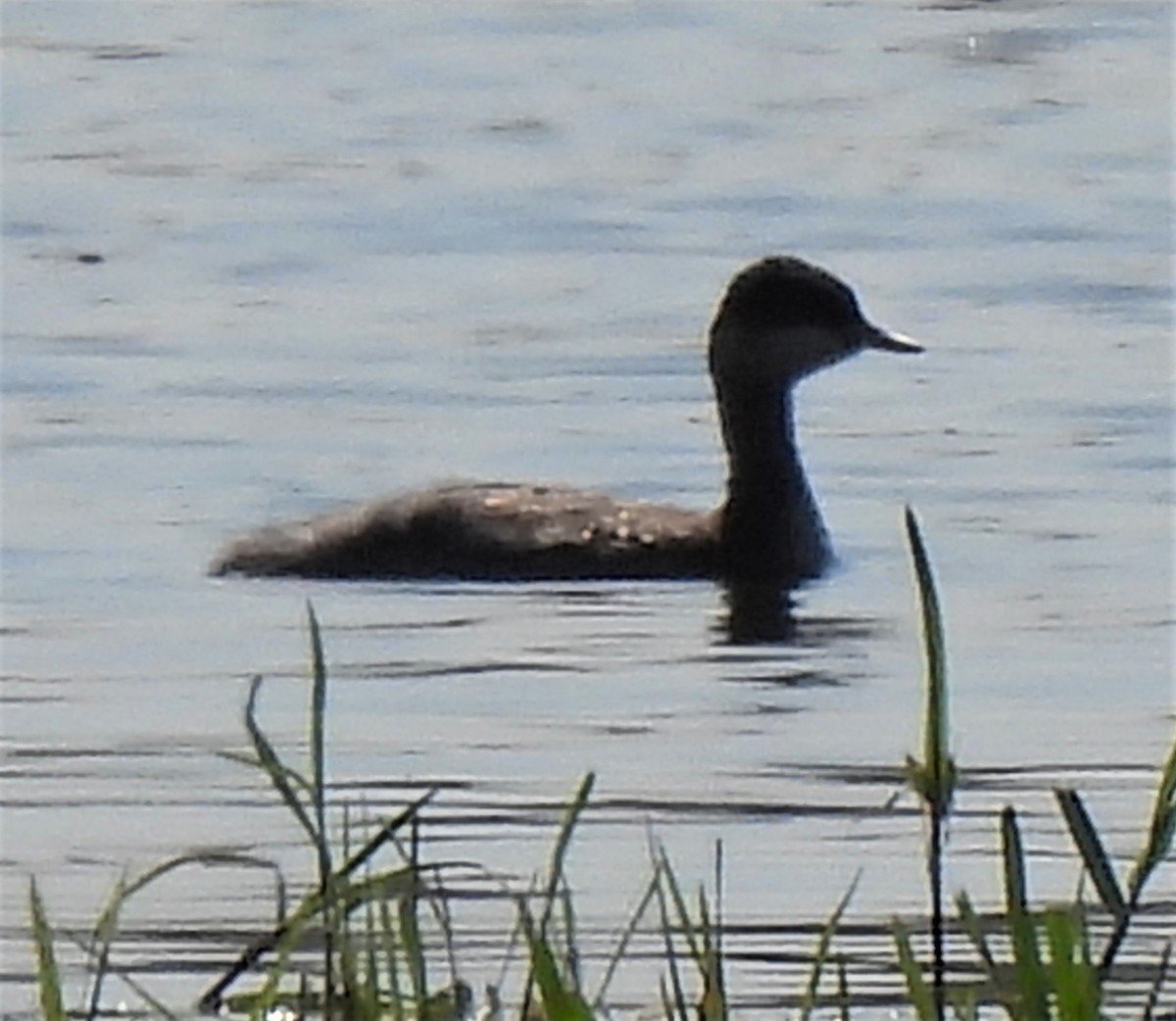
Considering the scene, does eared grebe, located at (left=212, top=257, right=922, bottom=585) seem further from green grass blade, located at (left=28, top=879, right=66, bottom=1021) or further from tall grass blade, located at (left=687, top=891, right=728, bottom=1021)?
tall grass blade, located at (left=687, top=891, right=728, bottom=1021)

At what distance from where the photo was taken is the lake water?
10.5 metres

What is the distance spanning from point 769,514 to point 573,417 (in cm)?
165

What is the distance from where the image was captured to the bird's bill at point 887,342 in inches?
611

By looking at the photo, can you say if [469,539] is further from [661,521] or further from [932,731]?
[932,731]

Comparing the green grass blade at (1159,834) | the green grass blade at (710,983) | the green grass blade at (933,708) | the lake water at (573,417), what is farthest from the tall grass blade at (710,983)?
the lake water at (573,417)

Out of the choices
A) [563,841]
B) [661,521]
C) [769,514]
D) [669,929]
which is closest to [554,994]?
[563,841]

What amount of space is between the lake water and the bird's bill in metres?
0.29

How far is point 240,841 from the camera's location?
10172 mm

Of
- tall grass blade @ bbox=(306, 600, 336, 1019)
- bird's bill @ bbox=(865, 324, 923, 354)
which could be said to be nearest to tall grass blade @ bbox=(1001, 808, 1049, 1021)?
tall grass blade @ bbox=(306, 600, 336, 1019)

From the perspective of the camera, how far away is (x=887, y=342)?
51.1 ft

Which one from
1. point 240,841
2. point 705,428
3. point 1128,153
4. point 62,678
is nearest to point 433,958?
point 240,841

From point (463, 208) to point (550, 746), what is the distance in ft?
30.5

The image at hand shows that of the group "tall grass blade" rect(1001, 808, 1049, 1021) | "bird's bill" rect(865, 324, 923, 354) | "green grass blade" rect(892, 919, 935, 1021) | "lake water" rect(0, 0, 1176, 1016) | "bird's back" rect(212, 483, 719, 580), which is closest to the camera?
"tall grass blade" rect(1001, 808, 1049, 1021)

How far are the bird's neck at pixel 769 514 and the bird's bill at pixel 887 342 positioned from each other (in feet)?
1.15
